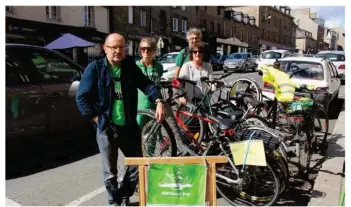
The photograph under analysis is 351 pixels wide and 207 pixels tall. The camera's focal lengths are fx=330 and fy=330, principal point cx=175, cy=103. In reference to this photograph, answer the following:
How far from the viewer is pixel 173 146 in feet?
12.5

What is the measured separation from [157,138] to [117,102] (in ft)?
3.36

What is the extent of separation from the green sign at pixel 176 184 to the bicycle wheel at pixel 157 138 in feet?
4.14

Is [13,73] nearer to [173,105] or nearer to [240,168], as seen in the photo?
[173,105]

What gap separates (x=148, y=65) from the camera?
3.98 m

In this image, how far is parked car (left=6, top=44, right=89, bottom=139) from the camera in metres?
4.31

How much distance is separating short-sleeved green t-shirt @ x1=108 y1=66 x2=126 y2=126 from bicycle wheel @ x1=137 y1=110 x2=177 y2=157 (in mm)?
786

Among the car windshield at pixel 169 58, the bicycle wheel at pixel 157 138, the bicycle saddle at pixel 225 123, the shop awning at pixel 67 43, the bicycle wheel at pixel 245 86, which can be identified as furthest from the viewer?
the car windshield at pixel 169 58

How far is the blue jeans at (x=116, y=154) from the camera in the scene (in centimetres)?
311

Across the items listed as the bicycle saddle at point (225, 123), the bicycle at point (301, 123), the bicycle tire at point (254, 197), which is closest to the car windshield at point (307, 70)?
the bicycle at point (301, 123)

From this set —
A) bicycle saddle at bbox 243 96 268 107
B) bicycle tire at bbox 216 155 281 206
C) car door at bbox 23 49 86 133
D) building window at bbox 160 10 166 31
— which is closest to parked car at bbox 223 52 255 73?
building window at bbox 160 10 166 31

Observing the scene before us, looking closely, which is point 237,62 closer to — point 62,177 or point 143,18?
point 143,18

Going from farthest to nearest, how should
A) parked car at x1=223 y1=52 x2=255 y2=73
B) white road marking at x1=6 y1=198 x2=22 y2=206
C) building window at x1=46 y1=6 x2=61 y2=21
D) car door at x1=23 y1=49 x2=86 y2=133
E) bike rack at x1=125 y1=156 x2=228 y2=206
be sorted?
1. parked car at x1=223 y1=52 x2=255 y2=73
2. building window at x1=46 y1=6 x2=61 y2=21
3. car door at x1=23 y1=49 x2=86 y2=133
4. white road marking at x1=6 y1=198 x2=22 y2=206
5. bike rack at x1=125 y1=156 x2=228 y2=206

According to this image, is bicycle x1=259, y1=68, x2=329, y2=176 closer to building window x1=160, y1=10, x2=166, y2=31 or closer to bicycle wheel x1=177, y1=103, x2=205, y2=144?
bicycle wheel x1=177, y1=103, x2=205, y2=144

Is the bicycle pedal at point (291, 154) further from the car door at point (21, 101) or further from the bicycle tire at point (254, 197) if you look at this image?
the car door at point (21, 101)
